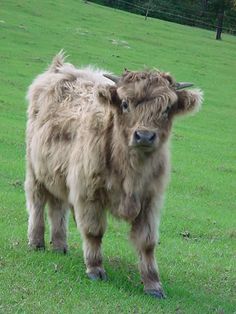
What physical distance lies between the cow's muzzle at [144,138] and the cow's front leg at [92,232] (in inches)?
40.4

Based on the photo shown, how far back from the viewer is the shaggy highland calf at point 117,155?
6820 mm

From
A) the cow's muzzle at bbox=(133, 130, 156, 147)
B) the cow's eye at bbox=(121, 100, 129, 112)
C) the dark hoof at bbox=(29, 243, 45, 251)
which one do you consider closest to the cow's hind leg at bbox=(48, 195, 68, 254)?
the dark hoof at bbox=(29, 243, 45, 251)

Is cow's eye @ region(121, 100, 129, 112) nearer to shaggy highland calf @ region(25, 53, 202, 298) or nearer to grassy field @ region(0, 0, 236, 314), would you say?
shaggy highland calf @ region(25, 53, 202, 298)

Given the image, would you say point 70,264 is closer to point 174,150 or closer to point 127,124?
point 127,124

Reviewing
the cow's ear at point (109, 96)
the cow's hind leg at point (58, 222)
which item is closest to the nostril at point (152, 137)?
the cow's ear at point (109, 96)

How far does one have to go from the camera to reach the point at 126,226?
7.96m

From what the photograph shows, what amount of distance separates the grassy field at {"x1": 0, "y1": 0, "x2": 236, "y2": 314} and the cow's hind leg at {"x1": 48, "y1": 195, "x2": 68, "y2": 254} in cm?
19

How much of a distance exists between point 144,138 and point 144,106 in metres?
0.39

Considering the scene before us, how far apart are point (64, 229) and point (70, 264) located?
0.88 metres

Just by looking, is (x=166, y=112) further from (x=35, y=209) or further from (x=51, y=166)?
(x=35, y=209)

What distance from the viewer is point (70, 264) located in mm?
7707

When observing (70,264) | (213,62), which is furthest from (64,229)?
(213,62)

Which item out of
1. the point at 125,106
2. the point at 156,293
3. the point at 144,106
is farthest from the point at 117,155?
the point at 156,293

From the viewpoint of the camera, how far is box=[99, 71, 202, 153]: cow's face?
6645 mm
